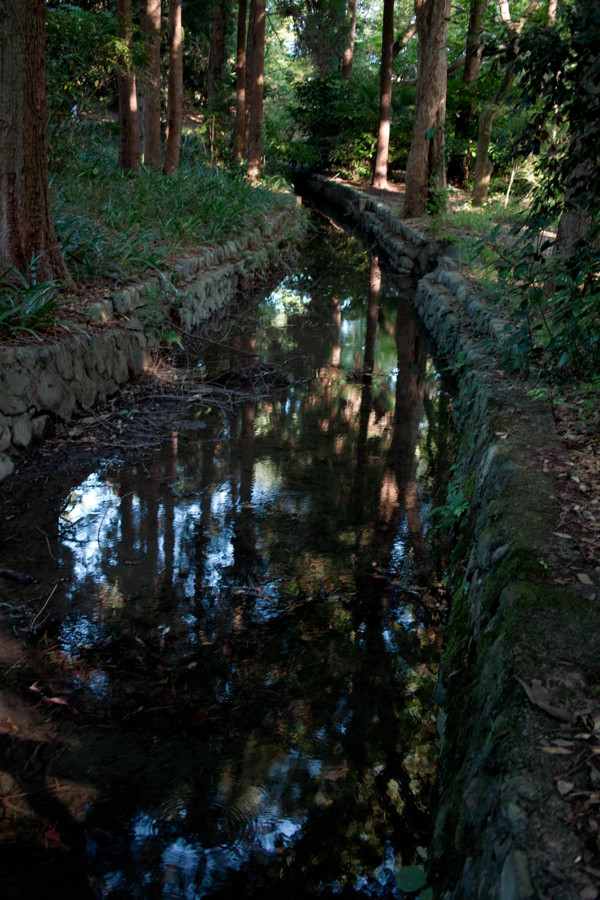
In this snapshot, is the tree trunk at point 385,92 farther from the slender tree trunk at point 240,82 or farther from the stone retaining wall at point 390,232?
the slender tree trunk at point 240,82

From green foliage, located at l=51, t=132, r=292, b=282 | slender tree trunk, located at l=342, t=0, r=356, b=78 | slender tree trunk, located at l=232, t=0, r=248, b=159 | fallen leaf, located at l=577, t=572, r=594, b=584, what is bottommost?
fallen leaf, located at l=577, t=572, r=594, b=584

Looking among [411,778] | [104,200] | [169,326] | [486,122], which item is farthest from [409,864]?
[486,122]

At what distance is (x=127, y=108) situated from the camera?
10727 mm

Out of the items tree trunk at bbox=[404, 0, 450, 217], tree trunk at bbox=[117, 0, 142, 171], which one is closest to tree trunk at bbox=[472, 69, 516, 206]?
tree trunk at bbox=[404, 0, 450, 217]

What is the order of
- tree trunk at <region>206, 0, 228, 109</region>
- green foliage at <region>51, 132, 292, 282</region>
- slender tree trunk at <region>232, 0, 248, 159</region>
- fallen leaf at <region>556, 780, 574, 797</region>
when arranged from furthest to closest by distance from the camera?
1. tree trunk at <region>206, 0, 228, 109</region>
2. slender tree trunk at <region>232, 0, 248, 159</region>
3. green foliage at <region>51, 132, 292, 282</region>
4. fallen leaf at <region>556, 780, 574, 797</region>

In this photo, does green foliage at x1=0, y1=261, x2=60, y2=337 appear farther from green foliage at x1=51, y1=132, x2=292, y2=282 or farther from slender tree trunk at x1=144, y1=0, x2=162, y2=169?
slender tree trunk at x1=144, y1=0, x2=162, y2=169

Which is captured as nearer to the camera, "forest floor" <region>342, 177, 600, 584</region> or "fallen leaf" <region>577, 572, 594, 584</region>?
"fallen leaf" <region>577, 572, 594, 584</region>

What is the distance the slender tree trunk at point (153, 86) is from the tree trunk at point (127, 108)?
40cm

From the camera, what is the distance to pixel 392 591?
3977mm

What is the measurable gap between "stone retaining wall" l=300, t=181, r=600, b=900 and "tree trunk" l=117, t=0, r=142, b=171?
27.3 ft

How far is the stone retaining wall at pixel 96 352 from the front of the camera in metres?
5.00

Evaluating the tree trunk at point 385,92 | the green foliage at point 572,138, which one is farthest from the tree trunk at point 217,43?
the green foliage at point 572,138

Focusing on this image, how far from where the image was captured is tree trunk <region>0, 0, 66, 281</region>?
536 centimetres

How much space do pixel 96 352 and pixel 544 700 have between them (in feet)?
16.2
